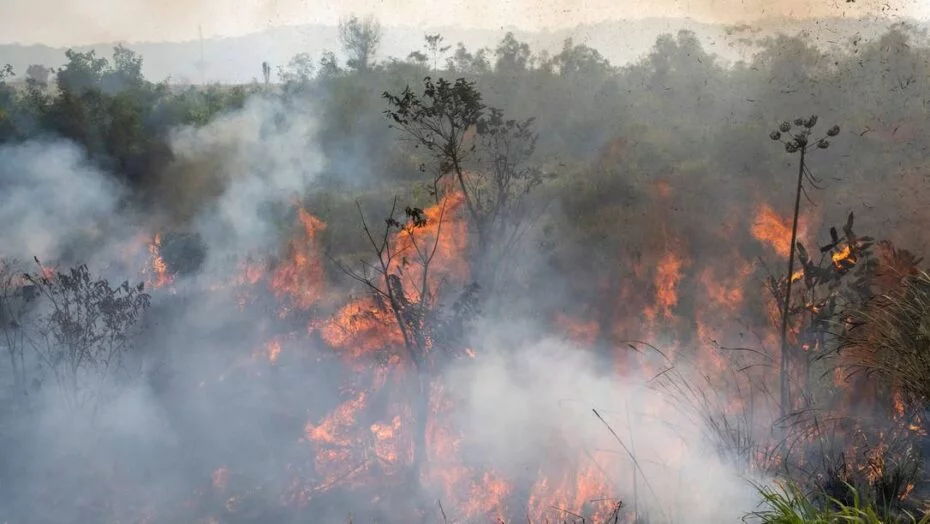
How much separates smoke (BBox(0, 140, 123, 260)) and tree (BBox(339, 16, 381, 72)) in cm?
1203

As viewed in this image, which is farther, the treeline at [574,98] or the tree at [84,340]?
the treeline at [574,98]

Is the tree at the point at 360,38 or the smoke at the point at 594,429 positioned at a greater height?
the tree at the point at 360,38

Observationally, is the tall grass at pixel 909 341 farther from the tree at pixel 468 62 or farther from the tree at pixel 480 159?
the tree at pixel 468 62

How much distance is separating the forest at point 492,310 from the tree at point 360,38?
830cm

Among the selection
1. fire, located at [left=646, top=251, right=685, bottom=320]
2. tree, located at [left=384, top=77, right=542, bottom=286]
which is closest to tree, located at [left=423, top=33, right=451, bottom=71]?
tree, located at [left=384, top=77, right=542, bottom=286]

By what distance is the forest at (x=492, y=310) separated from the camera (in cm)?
858

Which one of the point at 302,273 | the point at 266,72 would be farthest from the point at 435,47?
the point at 302,273

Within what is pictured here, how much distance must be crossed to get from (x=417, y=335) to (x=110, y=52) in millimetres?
24735

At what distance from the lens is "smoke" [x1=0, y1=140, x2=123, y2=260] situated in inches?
623

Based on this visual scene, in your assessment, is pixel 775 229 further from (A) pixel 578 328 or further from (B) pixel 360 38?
(B) pixel 360 38

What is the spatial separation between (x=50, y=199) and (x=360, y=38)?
15098 millimetres

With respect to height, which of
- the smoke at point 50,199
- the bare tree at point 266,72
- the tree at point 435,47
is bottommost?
the smoke at point 50,199

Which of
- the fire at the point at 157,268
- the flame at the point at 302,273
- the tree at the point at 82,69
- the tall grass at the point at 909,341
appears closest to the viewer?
the tall grass at the point at 909,341

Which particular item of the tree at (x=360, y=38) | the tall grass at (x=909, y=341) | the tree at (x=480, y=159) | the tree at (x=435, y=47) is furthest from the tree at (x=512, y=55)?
the tall grass at (x=909, y=341)
